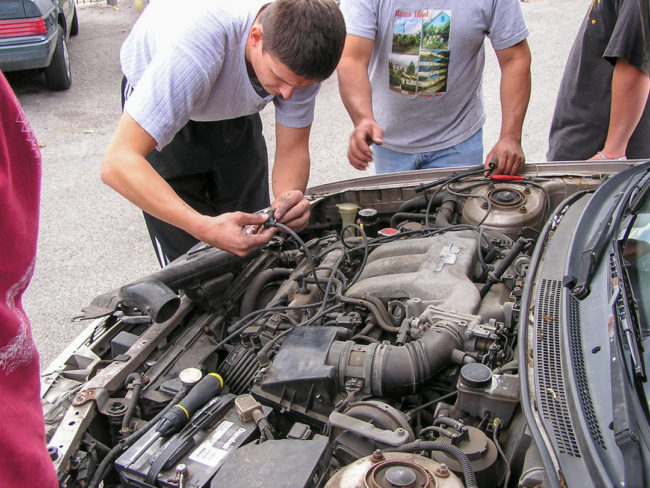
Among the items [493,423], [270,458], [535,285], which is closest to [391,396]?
[493,423]

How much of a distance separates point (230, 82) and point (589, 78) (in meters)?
2.02

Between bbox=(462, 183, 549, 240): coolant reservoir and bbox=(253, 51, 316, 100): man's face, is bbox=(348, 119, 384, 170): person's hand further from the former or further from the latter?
→ bbox=(253, 51, 316, 100): man's face

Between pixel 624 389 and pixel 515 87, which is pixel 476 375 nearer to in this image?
pixel 624 389

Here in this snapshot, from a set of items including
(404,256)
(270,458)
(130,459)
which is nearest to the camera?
(270,458)

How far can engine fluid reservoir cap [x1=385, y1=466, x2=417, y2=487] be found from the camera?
4.05 feet

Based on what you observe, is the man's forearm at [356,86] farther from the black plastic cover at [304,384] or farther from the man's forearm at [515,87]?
the black plastic cover at [304,384]

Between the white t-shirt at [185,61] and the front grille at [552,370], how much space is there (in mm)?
1373

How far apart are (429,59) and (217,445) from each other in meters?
2.10

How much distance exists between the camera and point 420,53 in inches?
112

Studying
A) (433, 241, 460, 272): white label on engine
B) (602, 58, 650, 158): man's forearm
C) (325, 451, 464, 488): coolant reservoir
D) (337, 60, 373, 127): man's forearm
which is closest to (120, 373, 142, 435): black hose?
(325, 451, 464, 488): coolant reservoir

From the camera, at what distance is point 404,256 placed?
2.22 metres

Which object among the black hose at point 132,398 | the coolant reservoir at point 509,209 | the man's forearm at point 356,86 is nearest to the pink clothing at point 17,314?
the black hose at point 132,398

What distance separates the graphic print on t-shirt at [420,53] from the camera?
2.77 meters

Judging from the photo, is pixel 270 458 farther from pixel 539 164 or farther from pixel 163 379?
pixel 539 164
